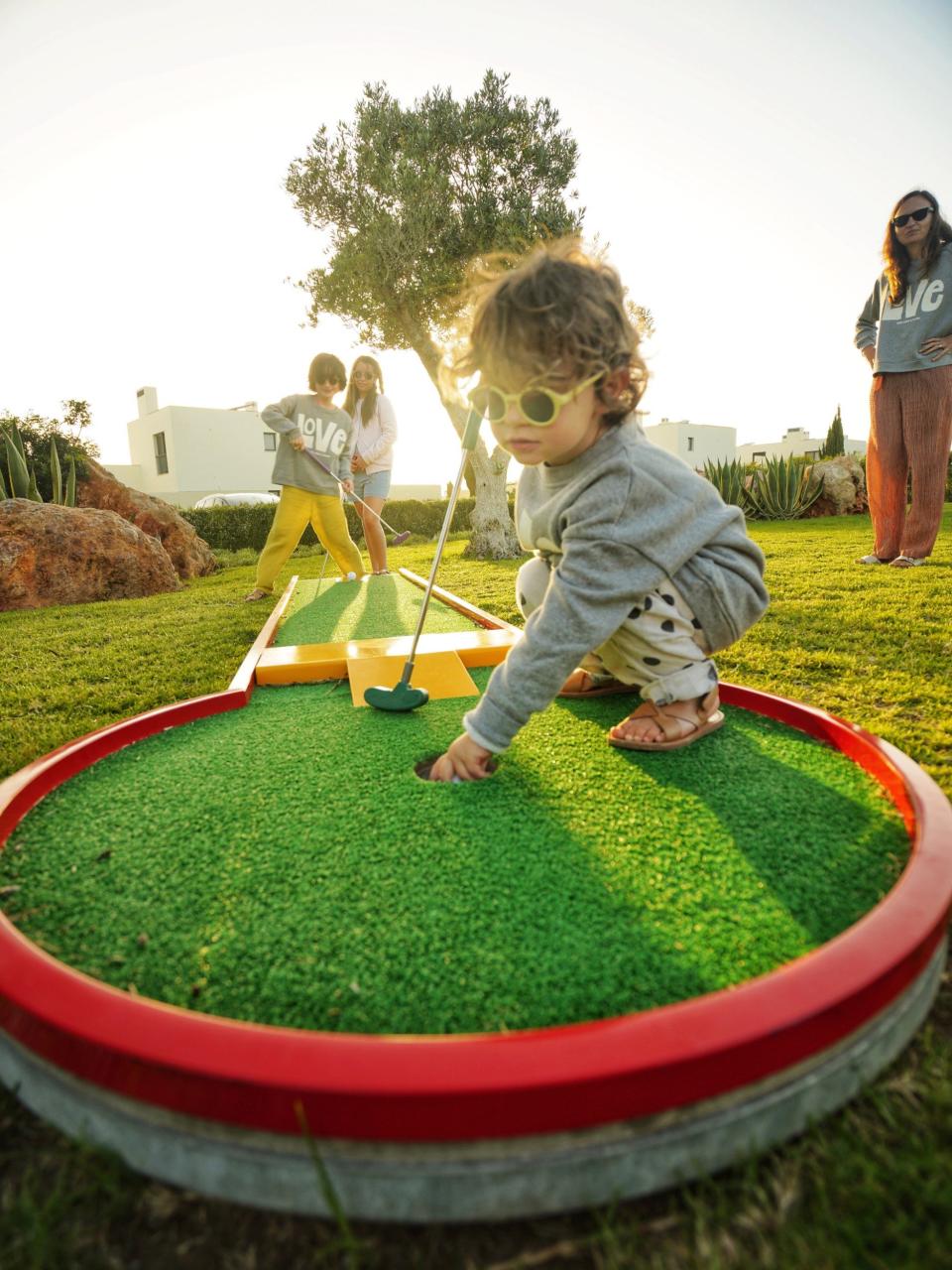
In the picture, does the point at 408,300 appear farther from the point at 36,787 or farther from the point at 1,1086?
the point at 1,1086

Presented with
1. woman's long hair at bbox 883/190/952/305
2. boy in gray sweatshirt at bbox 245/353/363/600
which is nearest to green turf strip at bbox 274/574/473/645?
boy in gray sweatshirt at bbox 245/353/363/600

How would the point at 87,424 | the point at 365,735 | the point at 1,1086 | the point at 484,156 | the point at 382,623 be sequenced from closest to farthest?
the point at 1,1086, the point at 365,735, the point at 382,623, the point at 484,156, the point at 87,424

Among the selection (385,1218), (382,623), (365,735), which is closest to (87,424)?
(382,623)

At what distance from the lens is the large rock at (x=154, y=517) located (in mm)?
8930

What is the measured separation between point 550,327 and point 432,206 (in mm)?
8111

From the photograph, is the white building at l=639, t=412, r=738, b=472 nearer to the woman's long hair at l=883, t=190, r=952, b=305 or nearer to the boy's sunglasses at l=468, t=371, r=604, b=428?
the woman's long hair at l=883, t=190, r=952, b=305

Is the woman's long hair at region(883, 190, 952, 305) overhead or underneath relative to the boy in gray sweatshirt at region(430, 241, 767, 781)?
overhead

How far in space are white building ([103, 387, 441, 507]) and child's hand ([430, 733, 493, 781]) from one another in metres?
33.9

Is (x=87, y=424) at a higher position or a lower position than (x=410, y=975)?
higher

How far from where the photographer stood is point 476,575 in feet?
21.9

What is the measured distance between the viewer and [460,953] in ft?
3.36

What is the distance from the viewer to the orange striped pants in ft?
16.0

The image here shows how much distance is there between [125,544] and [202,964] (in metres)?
6.83

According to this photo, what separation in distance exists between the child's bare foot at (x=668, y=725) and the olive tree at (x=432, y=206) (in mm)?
6683
